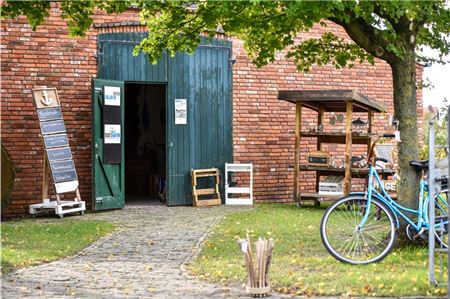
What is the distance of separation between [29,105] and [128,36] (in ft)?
7.44

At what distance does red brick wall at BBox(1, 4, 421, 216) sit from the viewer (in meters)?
12.7

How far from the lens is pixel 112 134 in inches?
515

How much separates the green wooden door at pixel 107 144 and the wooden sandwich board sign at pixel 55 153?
21.0 inches

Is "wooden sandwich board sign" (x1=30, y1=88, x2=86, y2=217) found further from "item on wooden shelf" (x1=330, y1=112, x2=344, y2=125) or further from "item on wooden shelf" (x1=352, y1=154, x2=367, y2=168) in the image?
"item on wooden shelf" (x1=330, y1=112, x2=344, y2=125)

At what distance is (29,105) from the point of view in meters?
12.8

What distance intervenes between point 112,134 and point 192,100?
1836 mm

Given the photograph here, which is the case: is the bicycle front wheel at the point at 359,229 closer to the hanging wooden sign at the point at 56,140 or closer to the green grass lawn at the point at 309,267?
the green grass lawn at the point at 309,267

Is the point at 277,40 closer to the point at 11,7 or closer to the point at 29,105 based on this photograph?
the point at 11,7

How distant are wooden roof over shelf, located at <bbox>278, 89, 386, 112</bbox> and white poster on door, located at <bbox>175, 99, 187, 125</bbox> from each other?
200 cm

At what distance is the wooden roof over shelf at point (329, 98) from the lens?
12.3 metres

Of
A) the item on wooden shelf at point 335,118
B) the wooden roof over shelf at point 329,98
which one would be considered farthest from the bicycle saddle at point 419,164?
the item on wooden shelf at point 335,118

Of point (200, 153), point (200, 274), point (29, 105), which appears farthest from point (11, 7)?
point (200, 153)

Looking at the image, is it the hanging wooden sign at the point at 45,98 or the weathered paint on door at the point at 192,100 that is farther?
the weathered paint on door at the point at 192,100

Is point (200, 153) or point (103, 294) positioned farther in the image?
point (200, 153)
